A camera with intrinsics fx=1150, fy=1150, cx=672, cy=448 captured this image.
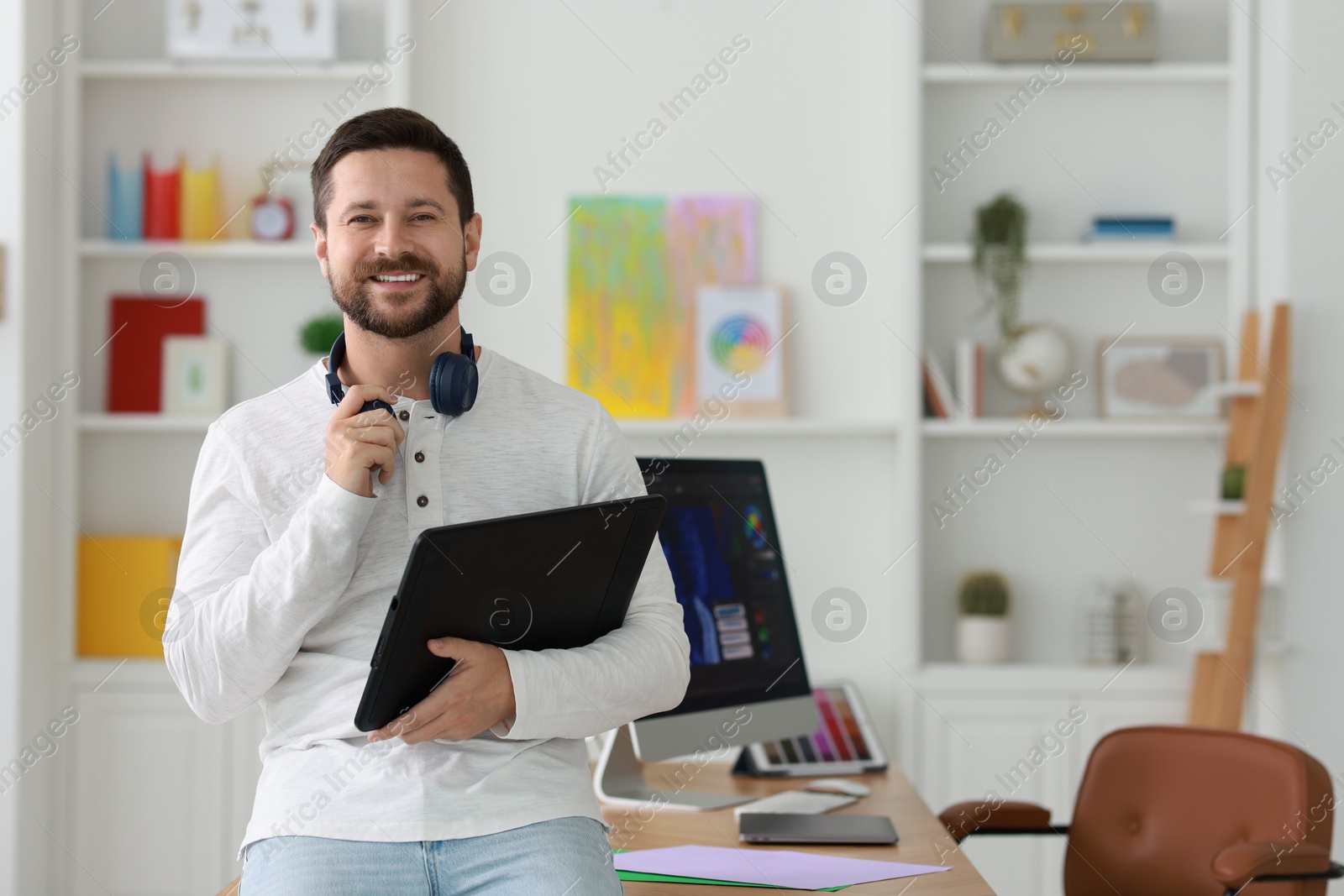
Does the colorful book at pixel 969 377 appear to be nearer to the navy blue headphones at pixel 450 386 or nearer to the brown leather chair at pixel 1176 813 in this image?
the brown leather chair at pixel 1176 813

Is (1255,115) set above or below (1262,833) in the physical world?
above

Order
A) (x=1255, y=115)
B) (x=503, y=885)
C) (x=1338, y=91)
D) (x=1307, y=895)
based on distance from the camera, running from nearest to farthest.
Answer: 1. (x=503, y=885)
2. (x=1307, y=895)
3. (x=1338, y=91)
4. (x=1255, y=115)

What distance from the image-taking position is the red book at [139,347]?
328 cm

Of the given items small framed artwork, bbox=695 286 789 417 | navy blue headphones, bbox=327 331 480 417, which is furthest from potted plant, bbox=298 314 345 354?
navy blue headphones, bbox=327 331 480 417

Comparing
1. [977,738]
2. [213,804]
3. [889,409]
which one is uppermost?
[889,409]

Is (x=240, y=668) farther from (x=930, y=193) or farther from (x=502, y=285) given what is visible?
(x=930, y=193)

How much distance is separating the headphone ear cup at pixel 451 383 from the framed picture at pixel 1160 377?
238cm

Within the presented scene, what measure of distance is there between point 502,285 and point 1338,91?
2286 mm

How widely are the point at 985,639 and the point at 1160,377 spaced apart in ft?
2.94

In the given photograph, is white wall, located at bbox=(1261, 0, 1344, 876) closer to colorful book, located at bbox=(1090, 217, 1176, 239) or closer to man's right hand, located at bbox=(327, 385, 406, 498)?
colorful book, located at bbox=(1090, 217, 1176, 239)

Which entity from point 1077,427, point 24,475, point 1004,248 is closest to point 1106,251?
point 1004,248

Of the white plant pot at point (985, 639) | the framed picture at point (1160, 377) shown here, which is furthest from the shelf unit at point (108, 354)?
the framed picture at point (1160, 377)

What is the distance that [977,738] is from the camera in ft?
10.2

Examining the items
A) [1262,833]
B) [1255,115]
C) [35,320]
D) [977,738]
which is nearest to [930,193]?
[1255,115]
